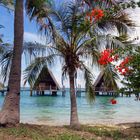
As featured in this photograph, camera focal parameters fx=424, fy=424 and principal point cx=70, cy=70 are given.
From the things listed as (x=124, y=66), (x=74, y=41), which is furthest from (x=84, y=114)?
(x=124, y=66)

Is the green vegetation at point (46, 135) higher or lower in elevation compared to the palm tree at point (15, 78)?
lower

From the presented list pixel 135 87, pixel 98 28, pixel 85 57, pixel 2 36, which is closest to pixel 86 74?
pixel 85 57

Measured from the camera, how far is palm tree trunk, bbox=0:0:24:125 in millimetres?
12305

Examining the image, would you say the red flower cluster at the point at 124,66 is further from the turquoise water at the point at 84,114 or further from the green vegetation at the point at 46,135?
the turquoise water at the point at 84,114

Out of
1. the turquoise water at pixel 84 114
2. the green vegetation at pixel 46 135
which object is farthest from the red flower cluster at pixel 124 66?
the turquoise water at pixel 84 114

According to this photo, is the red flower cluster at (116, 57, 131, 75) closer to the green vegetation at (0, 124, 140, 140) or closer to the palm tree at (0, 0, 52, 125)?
the green vegetation at (0, 124, 140, 140)

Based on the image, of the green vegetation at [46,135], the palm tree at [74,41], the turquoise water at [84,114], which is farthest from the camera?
the turquoise water at [84,114]

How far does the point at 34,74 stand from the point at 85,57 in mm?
1826

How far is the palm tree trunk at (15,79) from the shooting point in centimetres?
1230

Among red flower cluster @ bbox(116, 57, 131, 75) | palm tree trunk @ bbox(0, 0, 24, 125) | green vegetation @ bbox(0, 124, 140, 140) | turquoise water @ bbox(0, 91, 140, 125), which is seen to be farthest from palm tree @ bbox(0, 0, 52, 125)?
turquoise water @ bbox(0, 91, 140, 125)

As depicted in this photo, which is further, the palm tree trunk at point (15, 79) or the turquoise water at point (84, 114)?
the turquoise water at point (84, 114)

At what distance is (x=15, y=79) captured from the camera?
490 inches

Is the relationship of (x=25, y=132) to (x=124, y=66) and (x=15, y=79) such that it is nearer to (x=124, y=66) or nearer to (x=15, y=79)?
(x=15, y=79)

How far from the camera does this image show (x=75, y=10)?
47.6 feet
